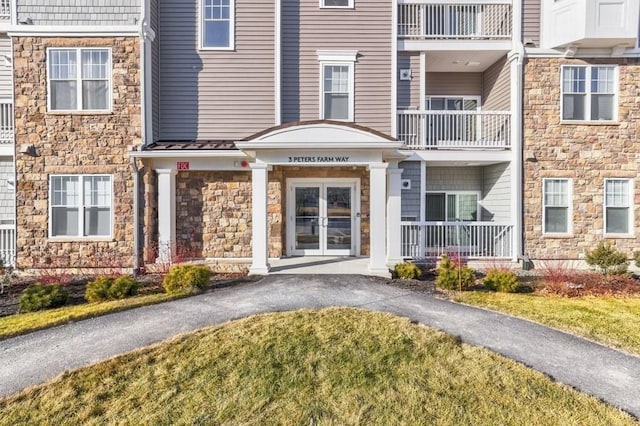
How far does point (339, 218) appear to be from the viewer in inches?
464

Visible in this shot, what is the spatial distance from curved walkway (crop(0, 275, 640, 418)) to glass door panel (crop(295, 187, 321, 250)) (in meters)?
3.63

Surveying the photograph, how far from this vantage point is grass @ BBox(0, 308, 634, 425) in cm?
387

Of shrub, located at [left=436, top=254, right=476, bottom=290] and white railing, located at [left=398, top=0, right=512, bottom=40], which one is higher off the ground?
white railing, located at [left=398, top=0, right=512, bottom=40]

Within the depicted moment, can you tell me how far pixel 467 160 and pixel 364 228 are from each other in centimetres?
371

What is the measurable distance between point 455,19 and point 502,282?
8362mm

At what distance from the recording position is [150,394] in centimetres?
426

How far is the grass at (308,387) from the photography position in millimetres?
3869

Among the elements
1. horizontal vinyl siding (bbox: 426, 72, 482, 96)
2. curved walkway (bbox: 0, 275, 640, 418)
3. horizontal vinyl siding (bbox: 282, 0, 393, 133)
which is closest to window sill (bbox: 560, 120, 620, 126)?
horizontal vinyl siding (bbox: 426, 72, 482, 96)

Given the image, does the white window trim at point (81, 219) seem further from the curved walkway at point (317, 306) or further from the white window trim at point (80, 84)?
the curved walkway at point (317, 306)

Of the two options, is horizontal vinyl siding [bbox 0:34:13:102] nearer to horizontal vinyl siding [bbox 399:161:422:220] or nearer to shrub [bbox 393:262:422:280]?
horizontal vinyl siding [bbox 399:161:422:220]

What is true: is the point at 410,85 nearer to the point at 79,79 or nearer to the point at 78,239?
the point at 79,79

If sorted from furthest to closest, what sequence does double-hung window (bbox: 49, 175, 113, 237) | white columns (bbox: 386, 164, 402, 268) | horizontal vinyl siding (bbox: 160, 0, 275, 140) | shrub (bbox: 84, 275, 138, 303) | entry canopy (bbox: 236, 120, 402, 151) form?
horizontal vinyl siding (bbox: 160, 0, 275, 140), white columns (bbox: 386, 164, 402, 268), double-hung window (bbox: 49, 175, 113, 237), entry canopy (bbox: 236, 120, 402, 151), shrub (bbox: 84, 275, 138, 303)

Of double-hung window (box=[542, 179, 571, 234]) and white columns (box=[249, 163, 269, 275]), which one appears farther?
double-hung window (box=[542, 179, 571, 234])

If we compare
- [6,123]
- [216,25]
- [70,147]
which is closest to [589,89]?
[216,25]
